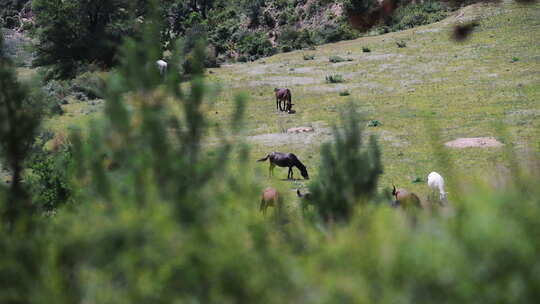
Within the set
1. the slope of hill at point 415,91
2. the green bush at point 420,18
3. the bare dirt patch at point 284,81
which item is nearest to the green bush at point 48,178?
the slope of hill at point 415,91

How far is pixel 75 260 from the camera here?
9.30 ft

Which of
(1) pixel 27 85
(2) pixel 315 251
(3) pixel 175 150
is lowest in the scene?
(2) pixel 315 251

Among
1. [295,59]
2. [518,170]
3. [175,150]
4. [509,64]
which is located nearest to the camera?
[175,150]

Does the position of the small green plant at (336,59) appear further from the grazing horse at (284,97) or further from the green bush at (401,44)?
the grazing horse at (284,97)

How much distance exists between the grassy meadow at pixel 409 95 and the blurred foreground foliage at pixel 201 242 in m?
9.09

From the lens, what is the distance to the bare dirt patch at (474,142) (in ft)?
62.0

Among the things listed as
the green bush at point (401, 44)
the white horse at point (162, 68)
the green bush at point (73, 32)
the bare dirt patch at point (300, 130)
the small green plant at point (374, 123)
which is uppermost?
the green bush at point (73, 32)

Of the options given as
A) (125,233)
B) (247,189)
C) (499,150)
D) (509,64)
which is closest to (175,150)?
(247,189)

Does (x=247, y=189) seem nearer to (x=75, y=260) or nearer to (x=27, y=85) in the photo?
(x=75, y=260)

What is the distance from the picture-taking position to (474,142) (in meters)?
19.3

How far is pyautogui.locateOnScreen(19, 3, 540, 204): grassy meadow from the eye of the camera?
18.6 m

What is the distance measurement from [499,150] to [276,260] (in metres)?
16.8

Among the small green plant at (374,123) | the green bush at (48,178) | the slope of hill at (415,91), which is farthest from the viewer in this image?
the small green plant at (374,123)

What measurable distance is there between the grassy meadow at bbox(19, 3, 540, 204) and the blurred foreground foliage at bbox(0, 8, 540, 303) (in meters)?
9.09
